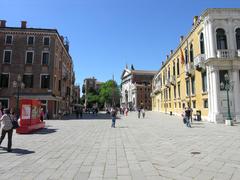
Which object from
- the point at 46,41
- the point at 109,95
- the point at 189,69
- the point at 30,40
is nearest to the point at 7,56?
the point at 30,40

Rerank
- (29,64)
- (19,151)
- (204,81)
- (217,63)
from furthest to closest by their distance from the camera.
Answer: (29,64) → (204,81) → (217,63) → (19,151)

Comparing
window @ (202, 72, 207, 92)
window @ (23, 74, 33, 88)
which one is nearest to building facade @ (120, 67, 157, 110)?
window @ (23, 74, 33, 88)

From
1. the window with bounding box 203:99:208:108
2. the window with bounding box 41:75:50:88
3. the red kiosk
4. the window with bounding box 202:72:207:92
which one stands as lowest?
the red kiosk

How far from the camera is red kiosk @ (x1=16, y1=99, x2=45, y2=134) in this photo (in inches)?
592

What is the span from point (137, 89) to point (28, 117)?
301 ft

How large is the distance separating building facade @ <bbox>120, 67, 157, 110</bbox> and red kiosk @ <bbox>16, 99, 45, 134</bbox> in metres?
76.7

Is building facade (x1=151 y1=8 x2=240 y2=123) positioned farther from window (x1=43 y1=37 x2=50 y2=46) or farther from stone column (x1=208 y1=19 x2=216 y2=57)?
window (x1=43 y1=37 x2=50 y2=46)

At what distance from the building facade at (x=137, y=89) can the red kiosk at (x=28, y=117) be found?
252 ft

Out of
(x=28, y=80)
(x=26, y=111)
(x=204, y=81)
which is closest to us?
(x=26, y=111)

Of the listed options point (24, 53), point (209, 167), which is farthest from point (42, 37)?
point (209, 167)

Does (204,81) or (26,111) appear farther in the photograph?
(204,81)

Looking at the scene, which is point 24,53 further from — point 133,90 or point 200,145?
point 133,90

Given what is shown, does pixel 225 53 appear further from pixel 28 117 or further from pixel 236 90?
pixel 28 117

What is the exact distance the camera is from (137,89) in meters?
106
